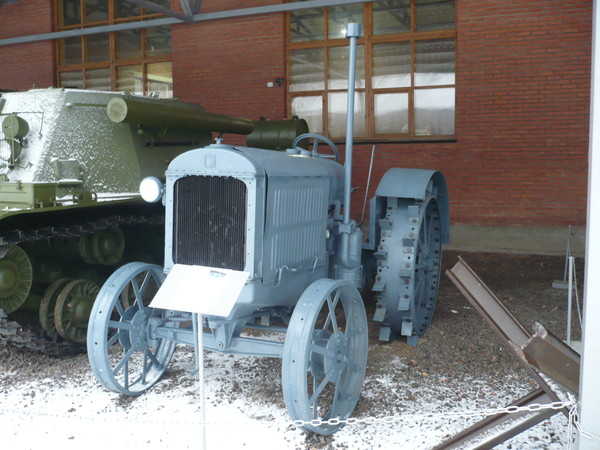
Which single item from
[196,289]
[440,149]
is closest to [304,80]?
[440,149]

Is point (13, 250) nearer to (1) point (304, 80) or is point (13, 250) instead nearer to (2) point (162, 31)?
(1) point (304, 80)

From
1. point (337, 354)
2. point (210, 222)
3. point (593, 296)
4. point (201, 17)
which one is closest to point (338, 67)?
point (201, 17)

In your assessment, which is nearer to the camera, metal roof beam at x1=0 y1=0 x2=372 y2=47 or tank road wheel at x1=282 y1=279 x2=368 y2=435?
tank road wheel at x1=282 y1=279 x2=368 y2=435

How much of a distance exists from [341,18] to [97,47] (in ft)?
16.5

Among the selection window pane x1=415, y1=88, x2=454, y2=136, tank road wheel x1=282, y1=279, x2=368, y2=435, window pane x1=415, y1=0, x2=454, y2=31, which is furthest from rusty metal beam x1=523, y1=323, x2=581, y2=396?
window pane x1=415, y1=0, x2=454, y2=31

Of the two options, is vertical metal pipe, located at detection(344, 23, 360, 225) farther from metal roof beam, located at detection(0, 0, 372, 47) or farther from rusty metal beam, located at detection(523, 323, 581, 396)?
metal roof beam, located at detection(0, 0, 372, 47)

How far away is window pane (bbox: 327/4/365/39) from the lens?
10.4 metres

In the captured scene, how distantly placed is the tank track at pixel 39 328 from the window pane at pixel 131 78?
761 centimetres

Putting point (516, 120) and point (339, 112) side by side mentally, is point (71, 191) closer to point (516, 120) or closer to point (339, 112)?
point (339, 112)

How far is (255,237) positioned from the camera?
131 inches

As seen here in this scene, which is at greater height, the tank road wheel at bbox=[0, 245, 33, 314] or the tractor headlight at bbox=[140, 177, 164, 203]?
the tractor headlight at bbox=[140, 177, 164, 203]

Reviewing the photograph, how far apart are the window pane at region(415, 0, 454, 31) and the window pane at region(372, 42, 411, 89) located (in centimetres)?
40

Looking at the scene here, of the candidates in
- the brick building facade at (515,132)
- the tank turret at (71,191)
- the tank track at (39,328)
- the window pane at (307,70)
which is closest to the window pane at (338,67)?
the window pane at (307,70)

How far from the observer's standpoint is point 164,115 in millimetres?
5195
